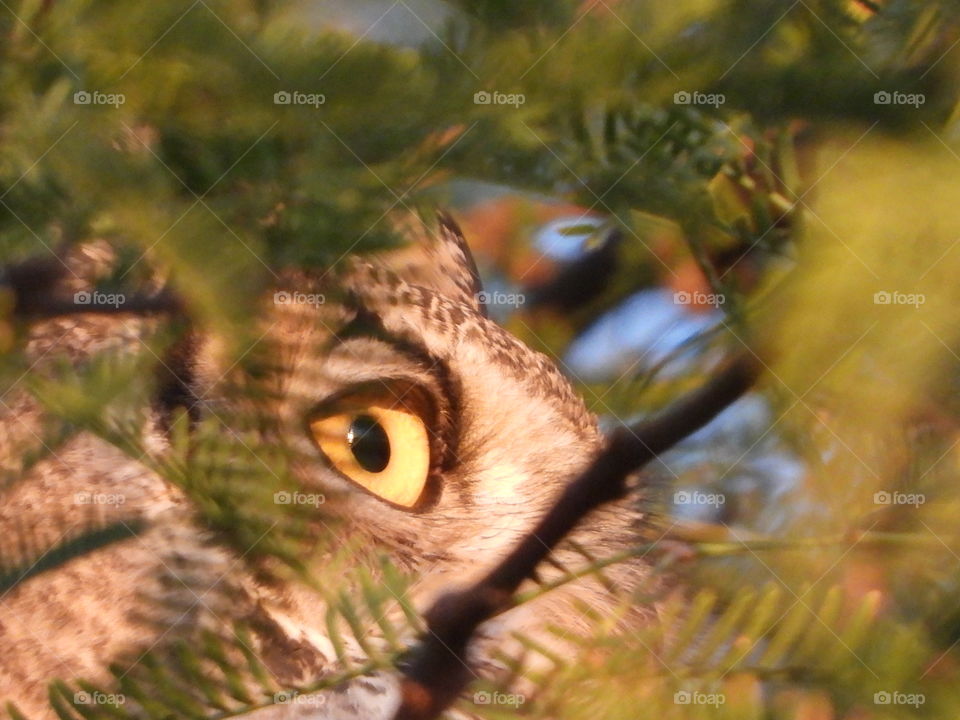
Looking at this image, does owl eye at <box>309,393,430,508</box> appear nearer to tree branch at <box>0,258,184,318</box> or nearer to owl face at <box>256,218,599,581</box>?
owl face at <box>256,218,599,581</box>

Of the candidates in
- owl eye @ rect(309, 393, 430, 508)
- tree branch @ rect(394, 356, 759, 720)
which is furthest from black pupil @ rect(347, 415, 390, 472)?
tree branch @ rect(394, 356, 759, 720)

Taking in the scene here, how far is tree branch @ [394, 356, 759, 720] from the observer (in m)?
0.32

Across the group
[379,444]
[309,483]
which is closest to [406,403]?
[379,444]

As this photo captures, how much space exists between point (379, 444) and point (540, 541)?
0.22m

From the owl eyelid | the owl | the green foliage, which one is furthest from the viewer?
the owl eyelid

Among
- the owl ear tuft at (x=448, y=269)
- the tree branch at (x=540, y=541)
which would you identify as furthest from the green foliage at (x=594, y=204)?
the owl ear tuft at (x=448, y=269)

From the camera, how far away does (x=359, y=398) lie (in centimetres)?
52

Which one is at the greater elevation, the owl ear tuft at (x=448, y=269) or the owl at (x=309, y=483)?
the owl ear tuft at (x=448, y=269)

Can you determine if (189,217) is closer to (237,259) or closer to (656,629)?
(237,259)

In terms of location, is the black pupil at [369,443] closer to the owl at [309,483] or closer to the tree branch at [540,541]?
the owl at [309,483]

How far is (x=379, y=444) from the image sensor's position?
577 mm

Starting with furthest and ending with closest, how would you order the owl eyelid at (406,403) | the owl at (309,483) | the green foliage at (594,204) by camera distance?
the owl eyelid at (406,403), the owl at (309,483), the green foliage at (594,204)

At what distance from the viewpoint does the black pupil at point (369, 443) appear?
0.54 metres

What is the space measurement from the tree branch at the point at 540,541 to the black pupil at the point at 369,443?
140 millimetres
